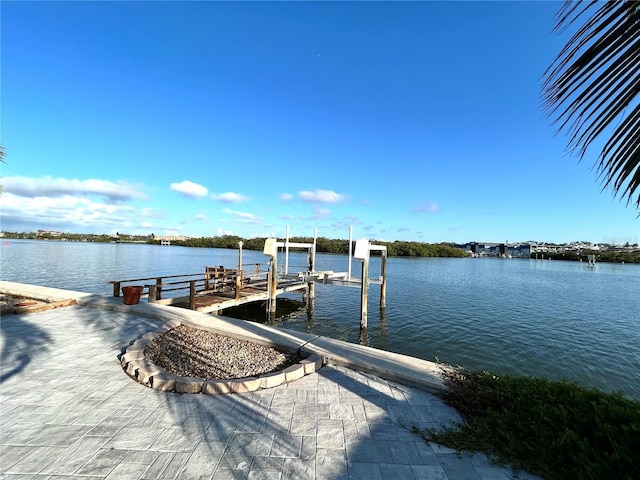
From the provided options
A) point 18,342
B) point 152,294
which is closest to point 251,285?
point 152,294

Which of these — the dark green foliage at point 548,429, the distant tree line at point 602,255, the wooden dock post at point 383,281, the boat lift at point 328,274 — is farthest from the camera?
the distant tree line at point 602,255

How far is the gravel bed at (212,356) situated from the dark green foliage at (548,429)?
2.70 m

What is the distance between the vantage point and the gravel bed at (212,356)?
481cm

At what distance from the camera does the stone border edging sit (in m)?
4.08

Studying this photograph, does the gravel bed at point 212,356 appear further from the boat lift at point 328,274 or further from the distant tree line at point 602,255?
the distant tree line at point 602,255

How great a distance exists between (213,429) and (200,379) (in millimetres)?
1172

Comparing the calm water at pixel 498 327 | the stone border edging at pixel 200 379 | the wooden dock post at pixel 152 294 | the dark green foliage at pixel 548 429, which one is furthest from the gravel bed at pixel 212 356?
the calm water at pixel 498 327

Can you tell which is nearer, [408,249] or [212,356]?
[212,356]

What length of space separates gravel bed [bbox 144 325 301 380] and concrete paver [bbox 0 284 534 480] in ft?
2.07

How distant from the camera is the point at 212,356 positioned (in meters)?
5.48

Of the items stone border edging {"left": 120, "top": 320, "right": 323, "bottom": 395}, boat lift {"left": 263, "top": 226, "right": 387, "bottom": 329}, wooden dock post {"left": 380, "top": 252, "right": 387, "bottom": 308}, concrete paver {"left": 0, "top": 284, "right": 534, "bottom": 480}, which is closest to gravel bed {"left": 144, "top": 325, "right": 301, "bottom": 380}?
stone border edging {"left": 120, "top": 320, "right": 323, "bottom": 395}

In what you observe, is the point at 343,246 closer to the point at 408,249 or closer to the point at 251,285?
the point at 408,249

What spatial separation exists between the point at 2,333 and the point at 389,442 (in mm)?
7843

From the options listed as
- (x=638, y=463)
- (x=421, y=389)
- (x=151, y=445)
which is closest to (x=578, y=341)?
(x=421, y=389)
